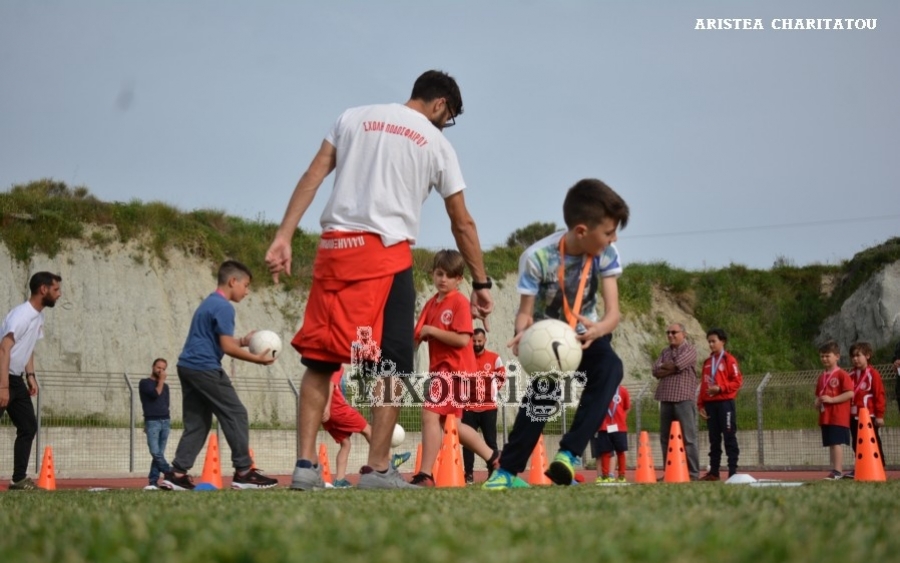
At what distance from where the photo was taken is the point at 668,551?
7.55ft

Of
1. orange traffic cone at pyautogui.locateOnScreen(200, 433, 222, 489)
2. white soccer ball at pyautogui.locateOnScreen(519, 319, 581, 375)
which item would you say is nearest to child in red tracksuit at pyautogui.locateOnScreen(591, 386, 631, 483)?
orange traffic cone at pyautogui.locateOnScreen(200, 433, 222, 489)

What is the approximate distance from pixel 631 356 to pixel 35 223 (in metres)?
22.2

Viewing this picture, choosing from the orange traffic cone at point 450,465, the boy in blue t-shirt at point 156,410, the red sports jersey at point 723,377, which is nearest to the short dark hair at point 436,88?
the orange traffic cone at point 450,465

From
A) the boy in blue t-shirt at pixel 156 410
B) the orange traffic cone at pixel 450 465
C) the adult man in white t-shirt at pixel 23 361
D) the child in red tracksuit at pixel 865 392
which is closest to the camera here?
the orange traffic cone at pixel 450 465

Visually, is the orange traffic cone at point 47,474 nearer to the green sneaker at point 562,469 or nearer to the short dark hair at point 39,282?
the short dark hair at point 39,282

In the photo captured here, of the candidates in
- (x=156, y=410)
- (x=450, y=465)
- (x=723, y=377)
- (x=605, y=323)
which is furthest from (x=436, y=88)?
(x=156, y=410)

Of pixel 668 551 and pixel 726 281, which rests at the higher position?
pixel 726 281

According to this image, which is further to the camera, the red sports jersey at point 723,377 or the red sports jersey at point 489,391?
the red sports jersey at point 723,377

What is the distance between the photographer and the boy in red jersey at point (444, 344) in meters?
8.79

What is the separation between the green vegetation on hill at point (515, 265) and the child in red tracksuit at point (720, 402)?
841 inches

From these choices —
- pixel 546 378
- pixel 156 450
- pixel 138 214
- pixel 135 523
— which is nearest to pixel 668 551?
pixel 135 523

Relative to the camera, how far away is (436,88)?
6.82m

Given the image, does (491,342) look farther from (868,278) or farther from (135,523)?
(135,523)

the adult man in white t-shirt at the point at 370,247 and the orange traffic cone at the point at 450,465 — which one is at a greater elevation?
the adult man in white t-shirt at the point at 370,247
